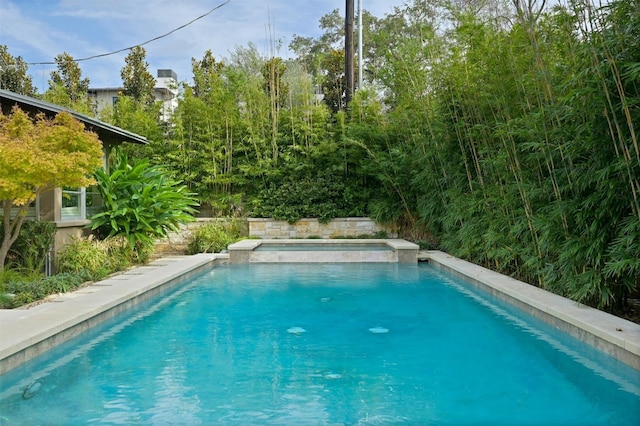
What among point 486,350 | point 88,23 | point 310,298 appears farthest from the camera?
point 88,23

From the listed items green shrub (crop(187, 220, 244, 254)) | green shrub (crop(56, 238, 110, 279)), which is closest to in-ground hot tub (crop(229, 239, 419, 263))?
green shrub (crop(187, 220, 244, 254))

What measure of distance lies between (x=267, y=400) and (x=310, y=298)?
3.21 metres

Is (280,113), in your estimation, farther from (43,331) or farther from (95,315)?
(43,331)

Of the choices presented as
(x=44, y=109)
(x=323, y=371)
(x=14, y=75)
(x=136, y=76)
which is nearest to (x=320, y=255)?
(x=44, y=109)

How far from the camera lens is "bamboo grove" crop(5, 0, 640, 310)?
391cm

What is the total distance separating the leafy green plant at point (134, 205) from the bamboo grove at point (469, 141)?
3.68 m

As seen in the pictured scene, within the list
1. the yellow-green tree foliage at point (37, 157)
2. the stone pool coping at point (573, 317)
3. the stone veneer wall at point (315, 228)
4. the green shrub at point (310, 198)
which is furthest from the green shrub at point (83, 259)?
the green shrub at point (310, 198)

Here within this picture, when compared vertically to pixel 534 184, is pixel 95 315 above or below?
below

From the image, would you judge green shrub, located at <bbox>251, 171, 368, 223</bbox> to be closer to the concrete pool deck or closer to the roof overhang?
the roof overhang

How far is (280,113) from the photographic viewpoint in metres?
12.6

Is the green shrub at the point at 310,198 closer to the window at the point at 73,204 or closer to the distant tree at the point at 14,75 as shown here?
the window at the point at 73,204

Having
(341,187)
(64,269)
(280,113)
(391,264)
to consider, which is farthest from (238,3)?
(64,269)

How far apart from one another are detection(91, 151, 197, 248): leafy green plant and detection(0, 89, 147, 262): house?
281mm

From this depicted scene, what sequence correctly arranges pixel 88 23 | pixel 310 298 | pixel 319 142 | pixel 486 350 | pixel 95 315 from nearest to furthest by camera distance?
1. pixel 486 350
2. pixel 95 315
3. pixel 310 298
4. pixel 88 23
5. pixel 319 142
